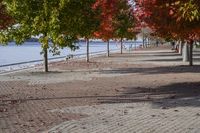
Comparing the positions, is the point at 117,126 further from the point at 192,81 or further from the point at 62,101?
Answer: the point at 192,81

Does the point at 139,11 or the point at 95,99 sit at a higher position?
the point at 139,11

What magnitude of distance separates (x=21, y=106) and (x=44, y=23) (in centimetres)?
355

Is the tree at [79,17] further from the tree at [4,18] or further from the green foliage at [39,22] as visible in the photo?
the tree at [4,18]

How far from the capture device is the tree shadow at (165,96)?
14.8 m

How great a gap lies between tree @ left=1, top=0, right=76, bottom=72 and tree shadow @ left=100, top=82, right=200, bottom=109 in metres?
2.83

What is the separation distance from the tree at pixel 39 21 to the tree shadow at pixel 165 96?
9.29 ft

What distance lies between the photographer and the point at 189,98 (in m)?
16.0

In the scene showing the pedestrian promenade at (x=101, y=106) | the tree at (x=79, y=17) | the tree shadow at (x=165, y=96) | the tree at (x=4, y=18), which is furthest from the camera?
the tree at (x=79, y=17)

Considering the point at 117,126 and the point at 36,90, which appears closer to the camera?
the point at 117,126

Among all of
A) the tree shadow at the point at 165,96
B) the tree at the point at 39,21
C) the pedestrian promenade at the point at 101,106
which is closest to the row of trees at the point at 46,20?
the tree at the point at 39,21

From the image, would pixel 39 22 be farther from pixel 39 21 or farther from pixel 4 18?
pixel 4 18

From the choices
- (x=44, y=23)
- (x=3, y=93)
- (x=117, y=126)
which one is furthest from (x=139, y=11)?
(x=117, y=126)

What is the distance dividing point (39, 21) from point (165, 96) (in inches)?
194

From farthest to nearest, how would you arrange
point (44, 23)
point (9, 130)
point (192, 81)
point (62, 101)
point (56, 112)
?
point (192, 81) < point (44, 23) < point (62, 101) < point (56, 112) < point (9, 130)
